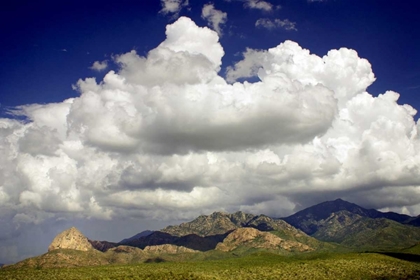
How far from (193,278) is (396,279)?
11534 centimetres

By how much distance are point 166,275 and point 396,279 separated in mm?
128003

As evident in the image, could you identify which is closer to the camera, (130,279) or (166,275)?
(130,279)

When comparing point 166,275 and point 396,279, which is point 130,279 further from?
point 396,279

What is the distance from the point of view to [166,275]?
180m

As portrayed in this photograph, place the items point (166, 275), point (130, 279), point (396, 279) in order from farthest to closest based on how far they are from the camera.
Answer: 1. point (396, 279)
2. point (166, 275)
3. point (130, 279)

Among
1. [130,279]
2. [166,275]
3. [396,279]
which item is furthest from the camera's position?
[396,279]

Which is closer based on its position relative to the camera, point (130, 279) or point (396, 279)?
point (130, 279)

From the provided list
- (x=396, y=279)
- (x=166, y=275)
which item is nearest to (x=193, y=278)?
(x=166, y=275)

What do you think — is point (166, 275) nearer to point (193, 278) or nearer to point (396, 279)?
point (193, 278)

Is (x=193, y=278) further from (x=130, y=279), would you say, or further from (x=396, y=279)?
(x=396, y=279)

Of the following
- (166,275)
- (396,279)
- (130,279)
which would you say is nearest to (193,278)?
(166,275)

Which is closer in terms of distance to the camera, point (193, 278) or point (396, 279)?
point (193, 278)

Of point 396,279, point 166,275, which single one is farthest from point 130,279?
point 396,279

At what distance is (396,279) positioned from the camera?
7815 inches
